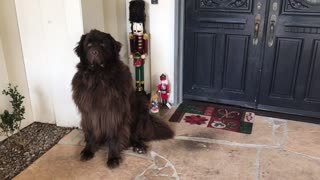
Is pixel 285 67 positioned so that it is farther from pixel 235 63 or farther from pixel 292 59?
pixel 235 63

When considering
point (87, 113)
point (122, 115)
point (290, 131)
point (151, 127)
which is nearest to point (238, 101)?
A: point (290, 131)

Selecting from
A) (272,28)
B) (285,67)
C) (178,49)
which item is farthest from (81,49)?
(285,67)

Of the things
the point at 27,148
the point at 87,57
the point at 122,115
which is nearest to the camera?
the point at 87,57

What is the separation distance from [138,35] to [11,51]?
4.01 ft

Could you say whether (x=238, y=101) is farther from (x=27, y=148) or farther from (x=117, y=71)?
(x=27, y=148)

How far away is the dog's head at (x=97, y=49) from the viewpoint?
197cm

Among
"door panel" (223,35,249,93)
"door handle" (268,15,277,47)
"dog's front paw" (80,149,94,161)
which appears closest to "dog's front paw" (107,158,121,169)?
"dog's front paw" (80,149,94,161)

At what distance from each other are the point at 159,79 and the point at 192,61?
44 cm

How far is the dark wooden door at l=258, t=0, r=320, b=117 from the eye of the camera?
9.05ft

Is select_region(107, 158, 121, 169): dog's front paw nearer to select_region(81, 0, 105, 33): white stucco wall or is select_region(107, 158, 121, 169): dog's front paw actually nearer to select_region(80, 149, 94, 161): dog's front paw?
select_region(80, 149, 94, 161): dog's front paw

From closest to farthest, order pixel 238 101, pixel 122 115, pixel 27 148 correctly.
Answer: pixel 122 115, pixel 27 148, pixel 238 101

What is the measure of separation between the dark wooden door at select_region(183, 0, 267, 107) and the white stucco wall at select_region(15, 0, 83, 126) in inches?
53.6

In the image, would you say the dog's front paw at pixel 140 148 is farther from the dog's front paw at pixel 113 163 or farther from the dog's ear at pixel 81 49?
the dog's ear at pixel 81 49

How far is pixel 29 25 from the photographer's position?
2.58 metres
